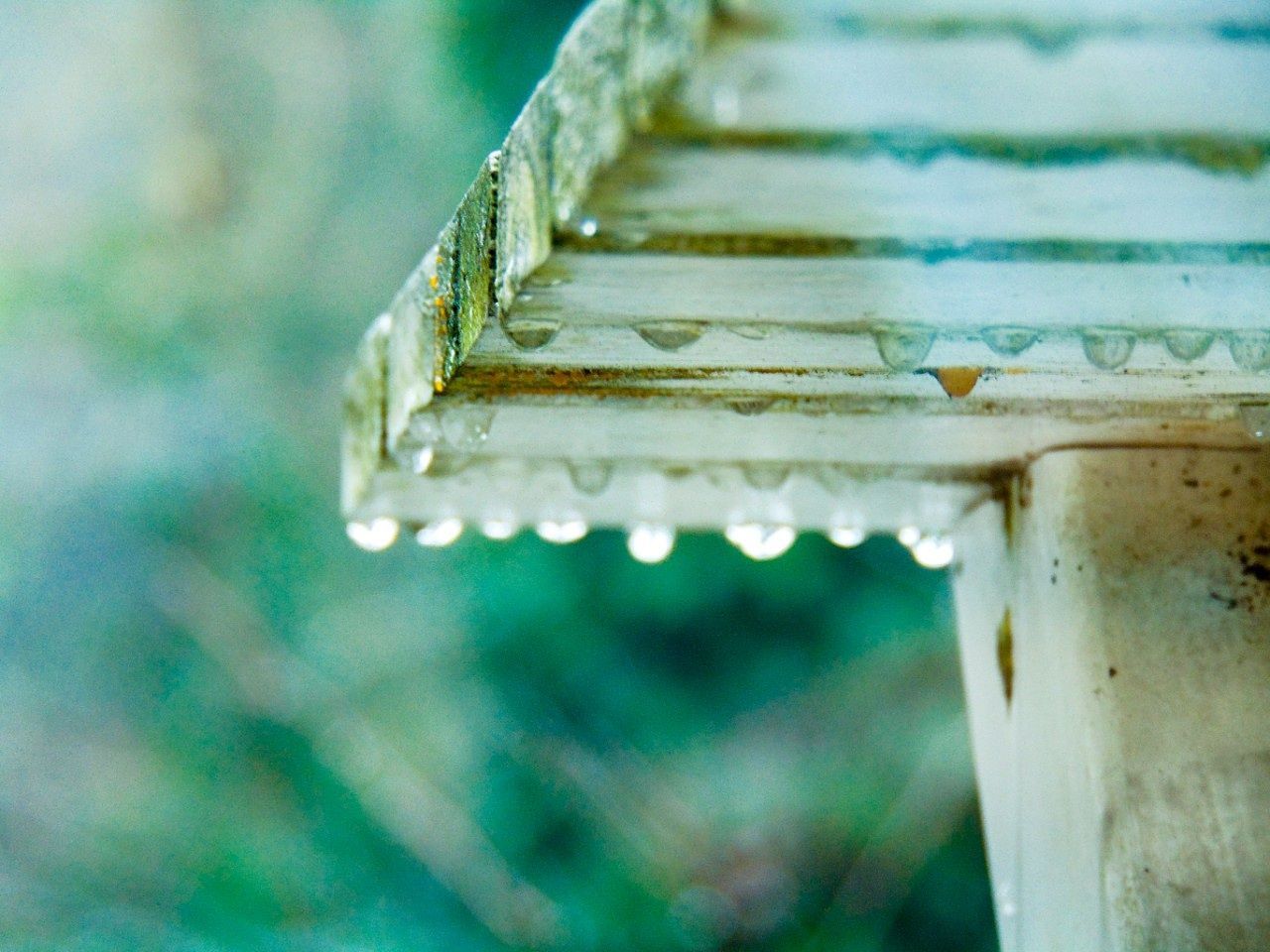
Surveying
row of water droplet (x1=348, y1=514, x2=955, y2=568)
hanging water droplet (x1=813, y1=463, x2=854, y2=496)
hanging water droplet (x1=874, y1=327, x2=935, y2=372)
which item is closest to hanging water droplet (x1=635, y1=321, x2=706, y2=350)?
hanging water droplet (x1=874, y1=327, x2=935, y2=372)

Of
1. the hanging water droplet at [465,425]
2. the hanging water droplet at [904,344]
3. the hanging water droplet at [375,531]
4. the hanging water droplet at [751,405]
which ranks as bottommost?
the hanging water droplet at [375,531]

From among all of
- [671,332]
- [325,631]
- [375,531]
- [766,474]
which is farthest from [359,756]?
[671,332]

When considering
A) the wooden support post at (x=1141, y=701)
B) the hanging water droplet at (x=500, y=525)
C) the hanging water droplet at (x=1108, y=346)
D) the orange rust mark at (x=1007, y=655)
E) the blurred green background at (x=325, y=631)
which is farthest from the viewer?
the blurred green background at (x=325, y=631)

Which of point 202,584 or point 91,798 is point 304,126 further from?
point 91,798

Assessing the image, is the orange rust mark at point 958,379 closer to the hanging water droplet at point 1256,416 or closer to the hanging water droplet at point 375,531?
the hanging water droplet at point 1256,416

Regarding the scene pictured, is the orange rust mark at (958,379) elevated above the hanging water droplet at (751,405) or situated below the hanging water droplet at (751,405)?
below

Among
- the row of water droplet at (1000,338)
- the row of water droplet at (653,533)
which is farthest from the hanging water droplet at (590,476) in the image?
the row of water droplet at (1000,338)

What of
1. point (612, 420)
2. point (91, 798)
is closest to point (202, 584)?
point (91, 798)
